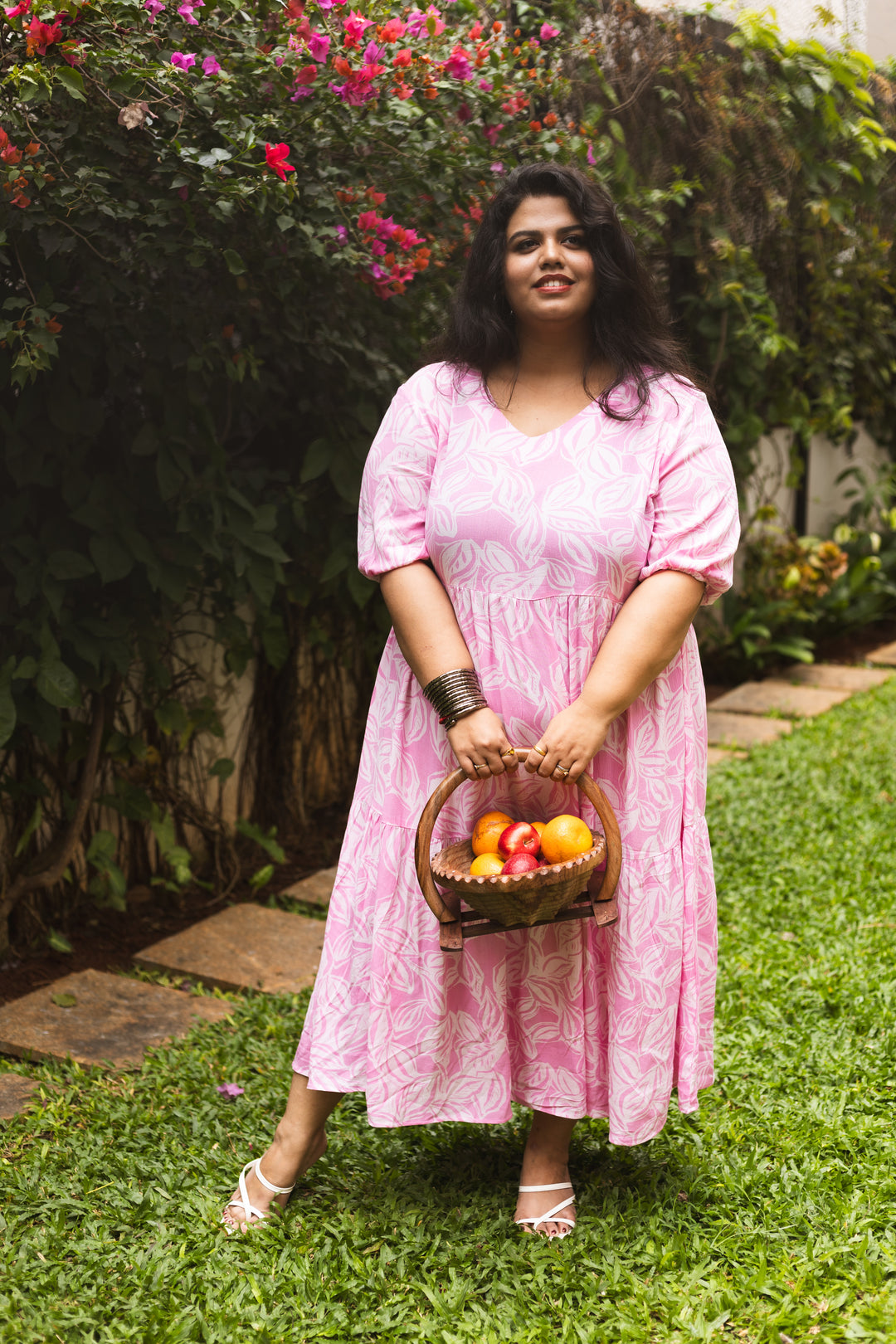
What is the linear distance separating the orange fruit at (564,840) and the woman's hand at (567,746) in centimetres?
6

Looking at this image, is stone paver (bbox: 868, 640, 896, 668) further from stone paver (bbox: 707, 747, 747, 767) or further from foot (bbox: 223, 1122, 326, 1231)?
foot (bbox: 223, 1122, 326, 1231)

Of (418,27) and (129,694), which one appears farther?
(129,694)

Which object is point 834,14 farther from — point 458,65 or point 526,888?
point 526,888

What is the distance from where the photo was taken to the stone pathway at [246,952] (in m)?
3.09

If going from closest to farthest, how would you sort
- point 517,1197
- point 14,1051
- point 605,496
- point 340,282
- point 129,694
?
point 605,496
point 517,1197
point 14,1051
point 340,282
point 129,694

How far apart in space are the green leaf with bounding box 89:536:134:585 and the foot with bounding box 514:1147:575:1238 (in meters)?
1.47

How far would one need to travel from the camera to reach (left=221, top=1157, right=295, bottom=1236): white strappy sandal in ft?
6.86

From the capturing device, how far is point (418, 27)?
9.18 ft

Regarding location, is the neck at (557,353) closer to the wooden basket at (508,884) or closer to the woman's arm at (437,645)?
the woman's arm at (437,645)

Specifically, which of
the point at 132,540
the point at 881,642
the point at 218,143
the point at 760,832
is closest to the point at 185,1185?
the point at 132,540

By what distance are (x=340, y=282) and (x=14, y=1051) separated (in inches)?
74.8

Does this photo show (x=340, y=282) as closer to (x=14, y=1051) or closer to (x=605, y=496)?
(x=605, y=496)

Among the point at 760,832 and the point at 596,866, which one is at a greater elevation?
the point at 596,866

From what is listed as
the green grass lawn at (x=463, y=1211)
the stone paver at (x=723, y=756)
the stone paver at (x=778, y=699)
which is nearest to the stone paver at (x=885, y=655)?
the stone paver at (x=778, y=699)
